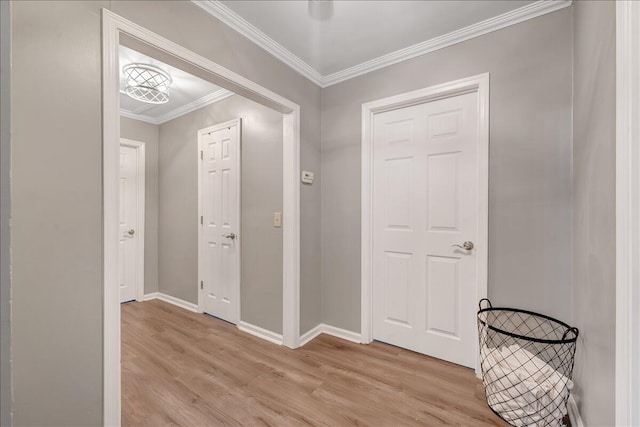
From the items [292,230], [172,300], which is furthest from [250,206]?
[172,300]

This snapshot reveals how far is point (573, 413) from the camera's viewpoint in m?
1.46

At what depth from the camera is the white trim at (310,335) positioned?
2.36m

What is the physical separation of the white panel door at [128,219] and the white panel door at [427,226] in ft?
10.2

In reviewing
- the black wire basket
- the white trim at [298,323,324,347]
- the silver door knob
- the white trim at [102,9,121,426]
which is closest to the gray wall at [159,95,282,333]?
the white trim at [298,323,324,347]

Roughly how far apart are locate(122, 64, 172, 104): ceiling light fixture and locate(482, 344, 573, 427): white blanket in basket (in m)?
3.34

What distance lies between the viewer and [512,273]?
5.83 ft

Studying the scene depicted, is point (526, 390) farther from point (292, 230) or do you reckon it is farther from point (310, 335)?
point (292, 230)

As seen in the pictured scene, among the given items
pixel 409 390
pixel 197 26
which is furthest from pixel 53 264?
pixel 409 390

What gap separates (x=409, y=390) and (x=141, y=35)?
8.28ft

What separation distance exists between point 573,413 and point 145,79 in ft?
12.7

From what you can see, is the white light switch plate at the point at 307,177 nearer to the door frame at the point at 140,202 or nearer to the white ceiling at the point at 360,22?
the white ceiling at the point at 360,22

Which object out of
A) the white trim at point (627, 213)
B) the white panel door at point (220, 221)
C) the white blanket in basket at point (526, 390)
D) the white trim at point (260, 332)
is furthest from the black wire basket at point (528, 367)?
the white panel door at point (220, 221)

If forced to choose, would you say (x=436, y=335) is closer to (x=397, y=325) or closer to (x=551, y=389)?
(x=397, y=325)

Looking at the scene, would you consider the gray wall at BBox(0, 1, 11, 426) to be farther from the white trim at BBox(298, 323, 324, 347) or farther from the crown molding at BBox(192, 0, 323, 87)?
the white trim at BBox(298, 323, 324, 347)
